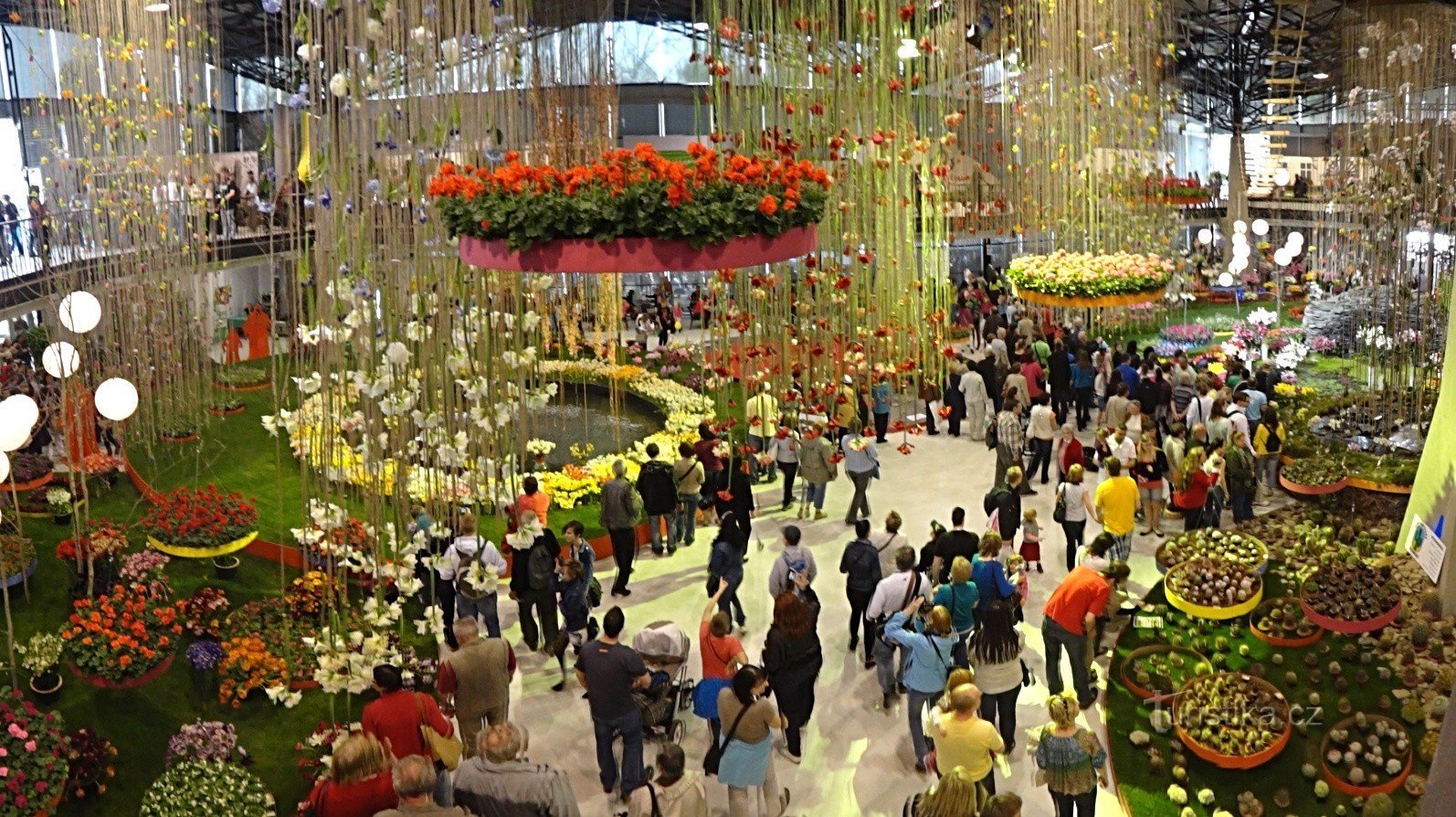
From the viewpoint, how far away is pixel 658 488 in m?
8.74

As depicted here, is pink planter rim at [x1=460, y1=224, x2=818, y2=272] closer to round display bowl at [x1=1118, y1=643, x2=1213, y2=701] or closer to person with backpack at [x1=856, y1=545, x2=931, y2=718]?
person with backpack at [x1=856, y1=545, x2=931, y2=718]

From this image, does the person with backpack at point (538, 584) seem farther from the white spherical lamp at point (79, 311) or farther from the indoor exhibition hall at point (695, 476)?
the white spherical lamp at point (79, 311)

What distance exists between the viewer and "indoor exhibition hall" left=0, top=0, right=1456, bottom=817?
5.08 metres

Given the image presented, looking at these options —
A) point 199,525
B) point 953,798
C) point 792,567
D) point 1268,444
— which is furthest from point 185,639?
point 1268,444

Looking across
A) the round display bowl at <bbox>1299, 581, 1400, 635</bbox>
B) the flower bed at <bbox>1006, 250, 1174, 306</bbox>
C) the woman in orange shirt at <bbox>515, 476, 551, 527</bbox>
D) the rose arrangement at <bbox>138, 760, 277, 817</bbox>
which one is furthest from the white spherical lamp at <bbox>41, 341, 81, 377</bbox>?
the flower bed at <bbox>1006, 250, 1174, 306</bbox>

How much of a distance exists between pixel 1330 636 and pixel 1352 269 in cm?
894

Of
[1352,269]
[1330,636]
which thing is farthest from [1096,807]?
[1352,269]

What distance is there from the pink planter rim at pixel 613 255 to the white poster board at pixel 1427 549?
4.83 m

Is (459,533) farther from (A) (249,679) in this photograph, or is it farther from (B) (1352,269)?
(B) (1352,269)

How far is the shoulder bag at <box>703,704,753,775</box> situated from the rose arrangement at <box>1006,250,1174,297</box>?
5859 millimetres

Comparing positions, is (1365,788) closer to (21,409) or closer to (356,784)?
(356,784)

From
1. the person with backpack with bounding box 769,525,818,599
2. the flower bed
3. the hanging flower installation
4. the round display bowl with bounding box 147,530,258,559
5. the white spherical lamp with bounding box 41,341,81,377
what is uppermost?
the hanging flower installation

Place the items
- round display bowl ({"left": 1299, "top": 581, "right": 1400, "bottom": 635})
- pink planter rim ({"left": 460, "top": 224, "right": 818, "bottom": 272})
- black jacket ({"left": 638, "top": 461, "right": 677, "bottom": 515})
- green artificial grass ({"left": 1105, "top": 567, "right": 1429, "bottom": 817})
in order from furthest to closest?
A: black jacket ({"left": 638, "top": 461, "right": 677, "bottom": 515})
round display bowl ({"left": 1299, "top": 581, "right": 1400, "bottom": 635})
green artificial grass ({"left": 1105, "top": 567, "right": 1429, "bottom": 817})
pink planter rim ({"left": 460, "top": 224, "right": 818, "bottom": 272})

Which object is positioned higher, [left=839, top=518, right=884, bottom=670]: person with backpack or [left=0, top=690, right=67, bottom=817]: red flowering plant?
[left=839, top=518, right=884, bottom=670]: person with backpack
